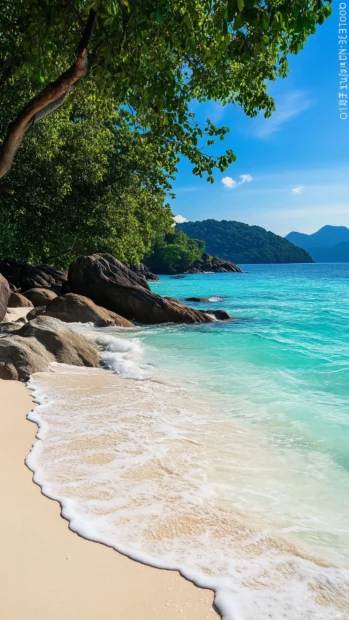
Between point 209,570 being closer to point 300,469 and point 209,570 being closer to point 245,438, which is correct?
point 300,469

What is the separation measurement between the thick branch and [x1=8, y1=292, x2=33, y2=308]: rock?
13.9 metres

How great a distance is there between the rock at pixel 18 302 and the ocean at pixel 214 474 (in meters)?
10.4

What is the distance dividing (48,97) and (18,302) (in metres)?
14.6

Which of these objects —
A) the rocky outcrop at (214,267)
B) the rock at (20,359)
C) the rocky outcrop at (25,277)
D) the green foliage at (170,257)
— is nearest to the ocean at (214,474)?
the rock at (20,359)

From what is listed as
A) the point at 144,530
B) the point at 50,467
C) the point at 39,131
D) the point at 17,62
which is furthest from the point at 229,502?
the point at 39,131

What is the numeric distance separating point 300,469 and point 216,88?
5.98 meters

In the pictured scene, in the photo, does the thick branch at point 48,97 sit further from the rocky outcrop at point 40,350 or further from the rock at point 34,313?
the rock at point 34,313

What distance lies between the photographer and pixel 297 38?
588 cm

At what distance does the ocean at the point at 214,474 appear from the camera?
289cm

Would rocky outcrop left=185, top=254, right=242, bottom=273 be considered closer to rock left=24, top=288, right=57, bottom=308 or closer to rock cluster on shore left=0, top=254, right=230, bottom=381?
rock cluster on shore left=0, top=254, right=230, bottom=381

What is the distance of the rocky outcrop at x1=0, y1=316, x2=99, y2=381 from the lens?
766 cm

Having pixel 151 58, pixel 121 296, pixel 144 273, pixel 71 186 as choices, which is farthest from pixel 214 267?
pixel 151 58

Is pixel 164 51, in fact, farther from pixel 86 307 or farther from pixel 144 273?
pixel 144 273

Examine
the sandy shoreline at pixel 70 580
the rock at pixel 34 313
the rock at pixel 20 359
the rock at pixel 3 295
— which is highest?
the rock at pixel 3 295
